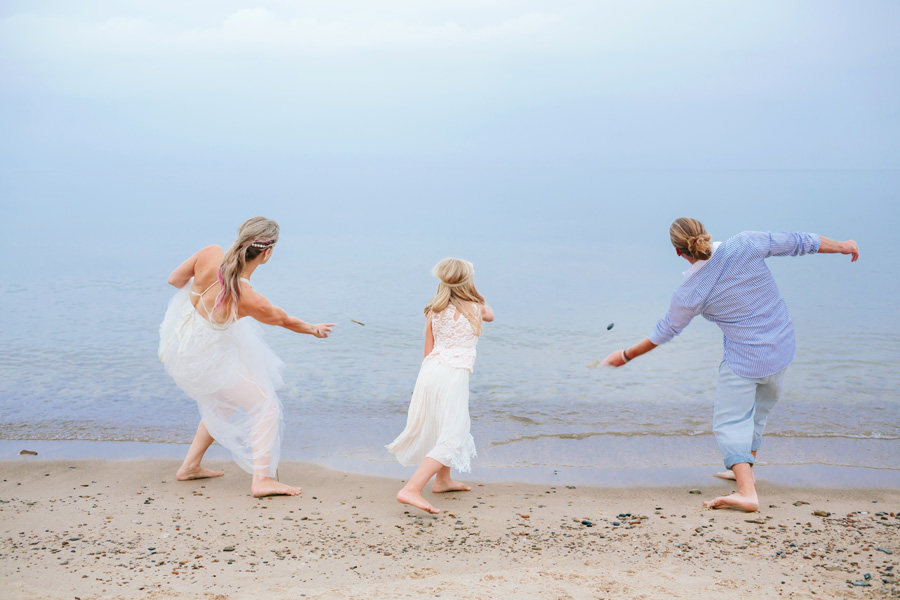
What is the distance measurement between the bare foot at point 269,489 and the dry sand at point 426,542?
0.08 meters

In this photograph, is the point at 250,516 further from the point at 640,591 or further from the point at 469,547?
the point at 640,591

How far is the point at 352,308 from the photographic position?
13.4 metres

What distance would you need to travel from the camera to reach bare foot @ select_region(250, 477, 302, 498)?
4.85 metres

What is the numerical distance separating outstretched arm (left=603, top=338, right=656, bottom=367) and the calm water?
130 cm

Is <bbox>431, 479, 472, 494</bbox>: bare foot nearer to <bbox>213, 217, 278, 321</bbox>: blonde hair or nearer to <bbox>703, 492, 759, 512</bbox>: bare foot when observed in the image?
<bbox>703, 492, 759, 512</bbox>: bare foot

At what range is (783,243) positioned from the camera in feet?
14.7

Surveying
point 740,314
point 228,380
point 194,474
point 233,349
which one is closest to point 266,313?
point 233,349

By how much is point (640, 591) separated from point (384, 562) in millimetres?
1230

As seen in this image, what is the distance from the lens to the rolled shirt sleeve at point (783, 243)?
4.48 metres

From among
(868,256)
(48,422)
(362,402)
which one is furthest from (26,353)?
(868,256)

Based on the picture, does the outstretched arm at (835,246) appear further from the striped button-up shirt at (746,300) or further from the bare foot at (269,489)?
the bare foot at (269,489)

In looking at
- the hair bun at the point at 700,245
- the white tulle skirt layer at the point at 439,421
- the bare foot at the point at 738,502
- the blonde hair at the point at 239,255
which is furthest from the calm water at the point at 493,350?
the hair bun at the point at 700,245

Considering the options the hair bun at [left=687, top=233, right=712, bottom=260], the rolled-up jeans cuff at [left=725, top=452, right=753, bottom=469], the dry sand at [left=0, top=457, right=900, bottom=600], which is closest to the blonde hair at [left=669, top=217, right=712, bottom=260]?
the hair bun at [left=687, top=233, right=712, bottom=260]

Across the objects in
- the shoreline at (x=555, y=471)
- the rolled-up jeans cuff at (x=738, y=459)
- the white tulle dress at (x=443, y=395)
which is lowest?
the shoreline at (x=555, y=471)
